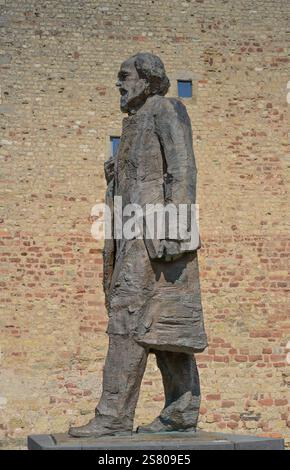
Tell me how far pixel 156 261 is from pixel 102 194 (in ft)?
27.4

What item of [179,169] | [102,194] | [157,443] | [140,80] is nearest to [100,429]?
[157,443]

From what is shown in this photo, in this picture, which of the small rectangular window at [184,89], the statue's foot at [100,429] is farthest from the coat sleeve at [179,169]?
the small rectangular window at [184,89]

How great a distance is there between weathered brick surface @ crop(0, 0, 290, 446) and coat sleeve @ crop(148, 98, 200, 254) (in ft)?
26.3

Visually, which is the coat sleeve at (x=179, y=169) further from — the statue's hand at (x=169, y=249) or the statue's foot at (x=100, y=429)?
the statue's foot at (x=100, y=429)

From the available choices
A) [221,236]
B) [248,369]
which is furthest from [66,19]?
[248,369]

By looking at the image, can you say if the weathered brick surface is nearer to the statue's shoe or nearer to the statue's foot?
the statue's shoe

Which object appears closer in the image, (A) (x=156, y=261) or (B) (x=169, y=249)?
(B) (x=169, y=249)

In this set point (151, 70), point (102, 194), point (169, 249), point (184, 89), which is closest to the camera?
point (169, 249)

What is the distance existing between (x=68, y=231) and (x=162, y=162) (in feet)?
26.3

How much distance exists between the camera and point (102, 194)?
1323cm

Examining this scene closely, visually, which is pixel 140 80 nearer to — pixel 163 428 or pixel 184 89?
pixel 163 428

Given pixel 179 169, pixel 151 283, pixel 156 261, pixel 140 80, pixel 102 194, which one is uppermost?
pixel 102 194

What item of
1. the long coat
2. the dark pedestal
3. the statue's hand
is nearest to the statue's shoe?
the dark pedestal

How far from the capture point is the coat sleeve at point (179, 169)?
4898mm
